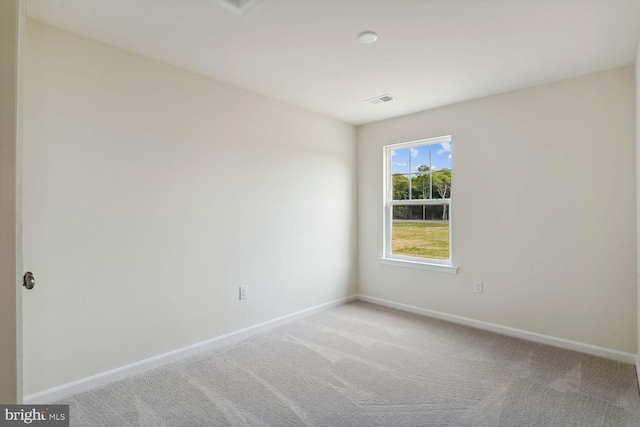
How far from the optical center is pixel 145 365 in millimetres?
2559

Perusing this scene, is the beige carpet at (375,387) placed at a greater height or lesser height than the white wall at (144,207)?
lesser

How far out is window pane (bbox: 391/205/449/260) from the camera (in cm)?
385

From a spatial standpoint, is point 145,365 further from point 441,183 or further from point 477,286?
point 441,183

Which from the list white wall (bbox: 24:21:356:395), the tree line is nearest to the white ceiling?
white wall (bbox: 24:21:356:395)

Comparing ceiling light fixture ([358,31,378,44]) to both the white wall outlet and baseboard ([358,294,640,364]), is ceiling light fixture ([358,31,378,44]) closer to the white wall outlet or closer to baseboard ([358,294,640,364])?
the white wall outlet

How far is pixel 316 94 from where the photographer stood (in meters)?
3.37

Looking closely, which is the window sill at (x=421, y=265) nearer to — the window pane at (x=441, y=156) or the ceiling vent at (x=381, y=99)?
the window pane at (x=441, y=156)

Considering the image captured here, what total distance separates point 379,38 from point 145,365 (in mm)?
A: 2970

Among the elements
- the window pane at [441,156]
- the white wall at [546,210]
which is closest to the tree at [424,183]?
the window pane at [441,156]

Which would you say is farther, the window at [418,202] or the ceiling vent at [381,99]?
the window at [418,202]

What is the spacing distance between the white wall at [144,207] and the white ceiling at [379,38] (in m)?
0.26

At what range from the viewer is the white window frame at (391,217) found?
12.3 ft

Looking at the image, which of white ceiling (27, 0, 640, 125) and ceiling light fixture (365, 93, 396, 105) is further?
ceiling light fixture (365, 93, 396, 105)

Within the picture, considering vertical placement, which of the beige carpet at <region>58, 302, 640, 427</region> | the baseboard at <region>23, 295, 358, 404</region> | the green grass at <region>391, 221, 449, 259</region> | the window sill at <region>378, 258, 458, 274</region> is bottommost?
the beige carpet at <region>58, 302, 640, 427</region>
